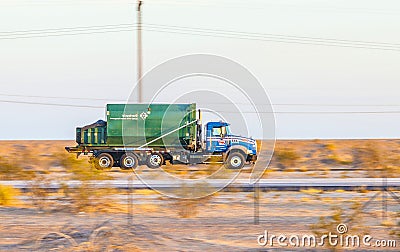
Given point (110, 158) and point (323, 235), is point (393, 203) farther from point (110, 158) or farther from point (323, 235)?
point (110, 158)

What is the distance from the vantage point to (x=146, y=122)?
38.8m

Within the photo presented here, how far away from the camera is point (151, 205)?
68.3ft

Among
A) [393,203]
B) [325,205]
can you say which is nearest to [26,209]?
[325,205]

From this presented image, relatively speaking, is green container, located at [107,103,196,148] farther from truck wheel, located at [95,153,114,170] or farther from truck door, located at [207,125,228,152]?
truck door, located at [207,125,228,152]

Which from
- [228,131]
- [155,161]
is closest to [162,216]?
[155,161]

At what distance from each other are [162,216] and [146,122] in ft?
66.5

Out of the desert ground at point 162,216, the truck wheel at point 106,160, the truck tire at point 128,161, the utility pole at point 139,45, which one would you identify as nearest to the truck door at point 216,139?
the truck tire at point 128,161

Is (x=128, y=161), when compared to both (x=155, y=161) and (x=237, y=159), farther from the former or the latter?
(x=237, y=159)

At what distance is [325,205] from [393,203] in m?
1.75

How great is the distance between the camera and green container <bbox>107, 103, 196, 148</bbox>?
1496 inches

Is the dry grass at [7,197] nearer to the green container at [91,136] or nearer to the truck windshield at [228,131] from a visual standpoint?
the truck windshield at [228,131]

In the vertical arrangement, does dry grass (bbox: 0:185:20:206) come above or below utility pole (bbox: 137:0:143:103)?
below

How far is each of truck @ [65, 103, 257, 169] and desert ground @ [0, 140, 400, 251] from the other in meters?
11.6

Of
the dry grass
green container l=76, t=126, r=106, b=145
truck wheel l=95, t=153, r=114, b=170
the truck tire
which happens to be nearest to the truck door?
the truck tire
